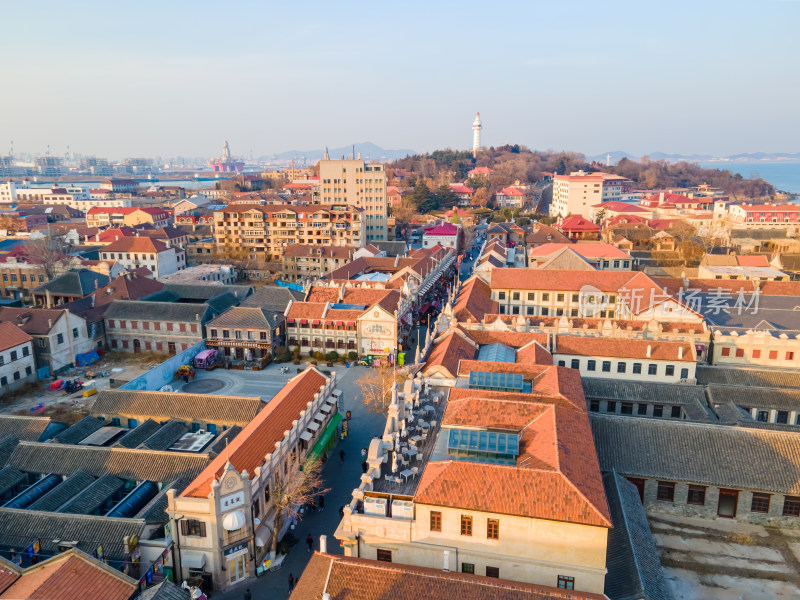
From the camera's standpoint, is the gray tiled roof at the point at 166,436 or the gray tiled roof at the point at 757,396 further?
the gray tiled roof at the point at 757,396

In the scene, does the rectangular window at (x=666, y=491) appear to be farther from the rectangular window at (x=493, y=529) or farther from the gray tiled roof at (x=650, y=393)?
the rectangular window at (x=493, y=529)

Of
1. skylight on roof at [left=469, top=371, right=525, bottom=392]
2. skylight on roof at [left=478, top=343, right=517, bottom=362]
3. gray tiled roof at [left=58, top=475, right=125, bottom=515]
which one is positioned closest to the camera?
gray tiled roof at [left=58, top=475, right=125, bottom=515]

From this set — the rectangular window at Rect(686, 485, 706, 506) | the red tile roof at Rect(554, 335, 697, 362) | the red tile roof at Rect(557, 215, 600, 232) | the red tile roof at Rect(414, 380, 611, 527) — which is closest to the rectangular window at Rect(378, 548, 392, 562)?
the red tile roof at Rect(414, 380, 611, 527)

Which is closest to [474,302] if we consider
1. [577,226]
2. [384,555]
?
[384,555]

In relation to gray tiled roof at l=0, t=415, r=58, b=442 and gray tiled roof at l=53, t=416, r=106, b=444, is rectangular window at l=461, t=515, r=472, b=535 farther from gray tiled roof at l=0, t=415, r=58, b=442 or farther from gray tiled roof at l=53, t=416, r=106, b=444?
gray tiled roof at l=0, t=415, r=58, b=442

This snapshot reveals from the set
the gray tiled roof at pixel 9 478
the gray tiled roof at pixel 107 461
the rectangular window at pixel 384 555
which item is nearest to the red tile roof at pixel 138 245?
the gray tiled roof at pixel 107 461

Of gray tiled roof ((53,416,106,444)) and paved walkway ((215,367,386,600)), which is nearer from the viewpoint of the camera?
paved walkway ((215,367,386,600))
